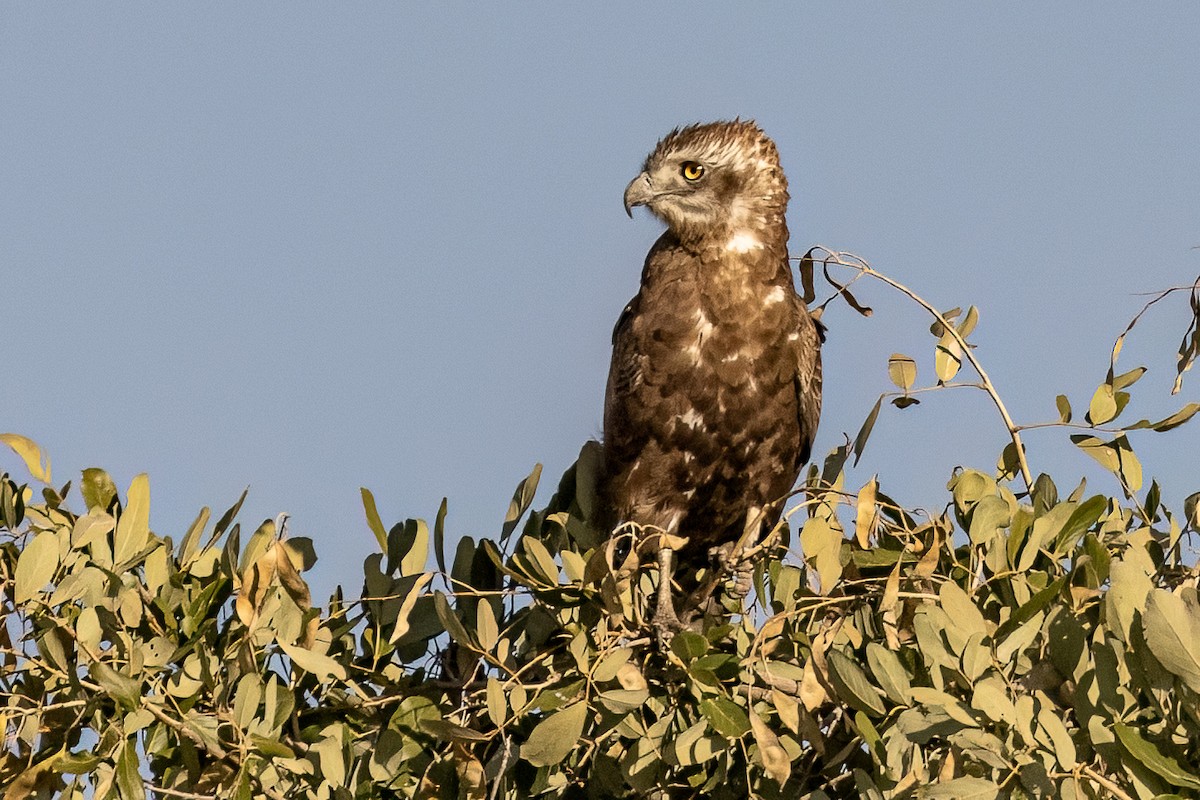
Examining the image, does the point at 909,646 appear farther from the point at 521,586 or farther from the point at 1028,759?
the point at 521,586

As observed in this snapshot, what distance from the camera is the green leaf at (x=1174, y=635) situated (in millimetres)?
2730

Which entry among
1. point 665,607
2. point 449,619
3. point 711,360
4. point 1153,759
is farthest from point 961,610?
point 711,360

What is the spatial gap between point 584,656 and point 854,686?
2.14ft

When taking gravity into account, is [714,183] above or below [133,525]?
above

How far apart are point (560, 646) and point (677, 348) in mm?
2197

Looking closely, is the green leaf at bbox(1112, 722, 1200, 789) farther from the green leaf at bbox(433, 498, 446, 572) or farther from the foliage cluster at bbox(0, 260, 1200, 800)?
the green leaf at bbox(433, 498, 446, 572)

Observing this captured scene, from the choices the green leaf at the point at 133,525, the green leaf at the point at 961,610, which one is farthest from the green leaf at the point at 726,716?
the green leaf at the point at 133,525

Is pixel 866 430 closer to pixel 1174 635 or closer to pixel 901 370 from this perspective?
pixel 901 370

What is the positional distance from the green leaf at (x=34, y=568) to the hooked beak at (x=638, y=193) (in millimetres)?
3221

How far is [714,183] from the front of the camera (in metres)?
6.21

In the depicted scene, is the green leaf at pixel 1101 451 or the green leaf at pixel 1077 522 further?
the green leaf at pixel 1101 451

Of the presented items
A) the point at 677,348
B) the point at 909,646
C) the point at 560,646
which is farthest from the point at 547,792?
the point at 677,348

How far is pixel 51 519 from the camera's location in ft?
12.3

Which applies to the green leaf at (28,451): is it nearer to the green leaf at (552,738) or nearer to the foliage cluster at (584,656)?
the foliage cluster at (584,656)
